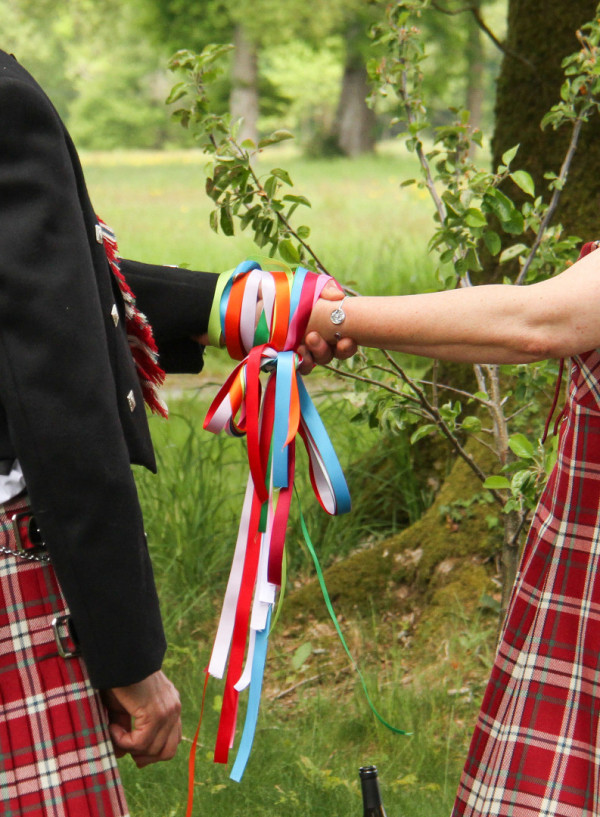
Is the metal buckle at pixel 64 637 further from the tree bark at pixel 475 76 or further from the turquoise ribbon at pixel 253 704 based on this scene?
the tree bark at pixel 475 76

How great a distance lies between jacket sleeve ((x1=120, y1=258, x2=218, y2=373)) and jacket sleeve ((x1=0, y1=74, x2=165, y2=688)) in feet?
1.62

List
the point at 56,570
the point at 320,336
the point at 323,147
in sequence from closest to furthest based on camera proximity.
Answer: the point at 56,570 < the point at 320,336 < the point at 323,147

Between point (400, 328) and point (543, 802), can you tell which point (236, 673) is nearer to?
point (543, 802)

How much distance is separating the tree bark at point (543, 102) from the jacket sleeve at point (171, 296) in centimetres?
218

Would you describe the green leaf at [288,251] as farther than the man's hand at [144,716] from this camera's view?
Yes

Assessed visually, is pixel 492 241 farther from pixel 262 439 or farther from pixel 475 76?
pixel 475 76

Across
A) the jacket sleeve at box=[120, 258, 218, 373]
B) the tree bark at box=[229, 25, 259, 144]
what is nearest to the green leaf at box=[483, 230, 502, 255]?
the jacket sleeve at box=[120, 258, 218, 373]

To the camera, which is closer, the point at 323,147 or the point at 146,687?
the point at 146,687

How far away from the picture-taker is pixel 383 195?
59.3 ft

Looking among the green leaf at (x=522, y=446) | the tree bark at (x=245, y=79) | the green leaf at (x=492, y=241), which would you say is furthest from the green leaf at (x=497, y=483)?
the tree bark at (x=245, y=79)

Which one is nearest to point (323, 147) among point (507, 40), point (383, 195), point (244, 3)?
point (244, 3)

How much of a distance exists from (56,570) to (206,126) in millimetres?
1668

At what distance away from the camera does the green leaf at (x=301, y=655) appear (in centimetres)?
343

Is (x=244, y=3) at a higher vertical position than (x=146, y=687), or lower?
higher
